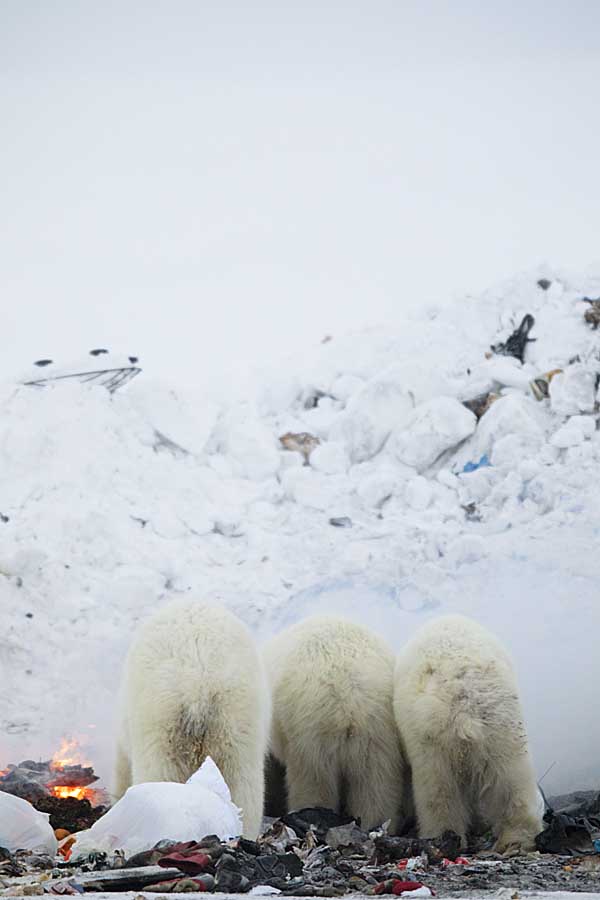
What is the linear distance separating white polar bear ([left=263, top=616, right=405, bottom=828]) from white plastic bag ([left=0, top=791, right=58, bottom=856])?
6.03 ft

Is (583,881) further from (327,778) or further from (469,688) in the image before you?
(327,778)

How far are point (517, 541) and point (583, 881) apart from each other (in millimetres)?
6463

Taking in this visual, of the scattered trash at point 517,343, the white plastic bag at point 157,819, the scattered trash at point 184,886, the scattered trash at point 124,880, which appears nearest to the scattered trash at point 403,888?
the scattered trash at point 184,886

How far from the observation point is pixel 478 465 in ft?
38.3

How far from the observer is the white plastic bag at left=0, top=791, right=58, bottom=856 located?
507cm

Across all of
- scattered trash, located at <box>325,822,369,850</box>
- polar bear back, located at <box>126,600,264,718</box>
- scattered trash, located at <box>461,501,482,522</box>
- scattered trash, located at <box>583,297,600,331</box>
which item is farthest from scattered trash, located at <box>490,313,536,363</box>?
scattered trash, located at <box>325,822,369,850</box>

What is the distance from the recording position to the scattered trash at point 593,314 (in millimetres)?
12422

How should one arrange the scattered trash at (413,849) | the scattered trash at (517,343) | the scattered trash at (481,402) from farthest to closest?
the scattered trash at (517,343) → the scattered trash at (481,402) → the scattered trash at (413,849)

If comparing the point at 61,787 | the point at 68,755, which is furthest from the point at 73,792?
the point at 68,755

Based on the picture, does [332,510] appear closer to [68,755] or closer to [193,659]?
[68,755]

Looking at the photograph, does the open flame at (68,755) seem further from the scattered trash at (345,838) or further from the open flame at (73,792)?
the scattered trash at (345,838)

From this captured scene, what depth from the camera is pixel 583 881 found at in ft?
14.3

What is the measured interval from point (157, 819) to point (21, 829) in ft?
2.93

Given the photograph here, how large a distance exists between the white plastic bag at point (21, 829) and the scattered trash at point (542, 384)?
8359 millimetres
